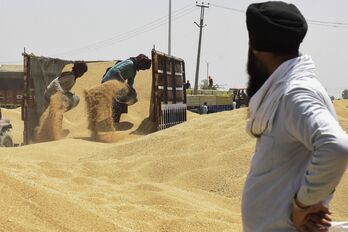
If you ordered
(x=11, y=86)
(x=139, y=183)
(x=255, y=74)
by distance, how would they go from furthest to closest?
1. (x=11, y=86)
2. (x=139, y=183)
3. (x=255, y=74)

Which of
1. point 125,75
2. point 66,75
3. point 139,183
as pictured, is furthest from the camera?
point 125,75

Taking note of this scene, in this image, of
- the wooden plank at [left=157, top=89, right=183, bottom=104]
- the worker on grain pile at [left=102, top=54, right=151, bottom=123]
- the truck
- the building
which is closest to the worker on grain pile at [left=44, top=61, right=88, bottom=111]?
the worker on grain pile at [left=102, top=54, right=151, bottom=123]

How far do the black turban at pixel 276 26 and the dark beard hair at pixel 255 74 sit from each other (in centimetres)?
8

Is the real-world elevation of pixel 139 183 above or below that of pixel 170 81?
below

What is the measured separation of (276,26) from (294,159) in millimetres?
480

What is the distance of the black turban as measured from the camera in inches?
83.2

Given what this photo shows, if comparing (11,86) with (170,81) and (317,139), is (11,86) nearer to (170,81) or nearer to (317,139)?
(170,81)

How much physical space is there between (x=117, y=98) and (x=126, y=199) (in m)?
9.88

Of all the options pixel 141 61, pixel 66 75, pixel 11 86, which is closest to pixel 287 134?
pixel 66 75

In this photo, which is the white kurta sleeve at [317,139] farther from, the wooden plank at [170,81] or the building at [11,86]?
the building at [11,86]

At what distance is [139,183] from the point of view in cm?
762

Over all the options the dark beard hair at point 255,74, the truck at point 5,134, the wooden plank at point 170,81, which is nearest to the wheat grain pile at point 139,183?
the truck at point 5,134

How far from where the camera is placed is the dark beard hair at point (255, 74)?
224 centimetres

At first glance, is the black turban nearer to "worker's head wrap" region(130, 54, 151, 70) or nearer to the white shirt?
the white shirt
